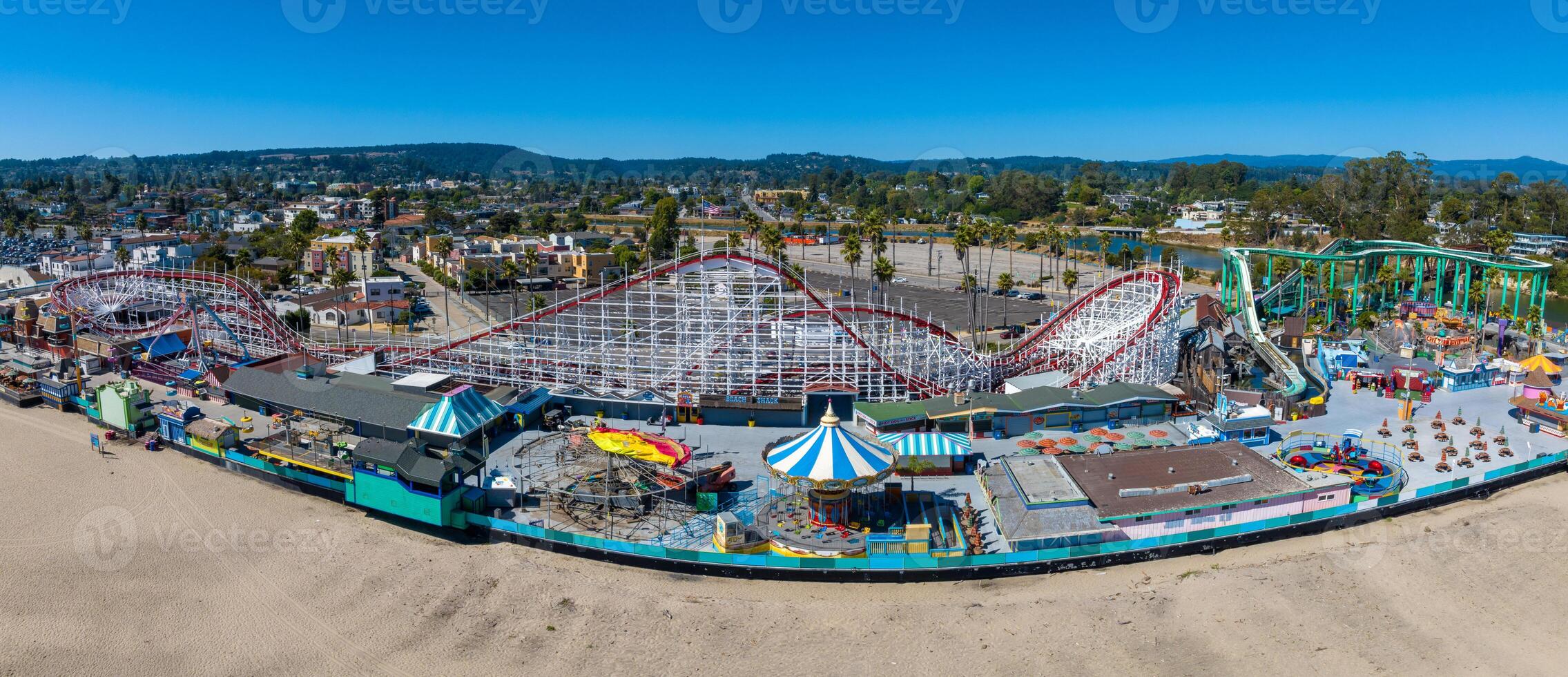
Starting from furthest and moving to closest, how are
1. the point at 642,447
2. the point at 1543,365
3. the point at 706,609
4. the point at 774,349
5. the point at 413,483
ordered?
the point at 1543,365
the point at 774,349
the point at 642,447
the point at 413,483
the point at 706,609

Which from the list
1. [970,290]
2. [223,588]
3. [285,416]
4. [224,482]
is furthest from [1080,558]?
[970,290]

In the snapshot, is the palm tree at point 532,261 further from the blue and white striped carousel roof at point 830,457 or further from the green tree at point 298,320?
the blue and white striped carousel roof at point 830,457

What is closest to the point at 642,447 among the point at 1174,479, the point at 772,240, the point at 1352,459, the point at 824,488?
the point at 824,488

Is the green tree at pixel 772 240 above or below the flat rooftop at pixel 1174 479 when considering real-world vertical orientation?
above

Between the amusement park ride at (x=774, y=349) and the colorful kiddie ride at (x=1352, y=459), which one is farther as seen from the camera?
the amusement park ride at (x=774, y=349)

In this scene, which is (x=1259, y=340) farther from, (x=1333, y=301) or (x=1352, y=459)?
(x=1333, y=301)

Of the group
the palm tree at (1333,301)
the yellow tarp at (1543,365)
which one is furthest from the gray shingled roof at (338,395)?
the palm tree at (1333,301)
